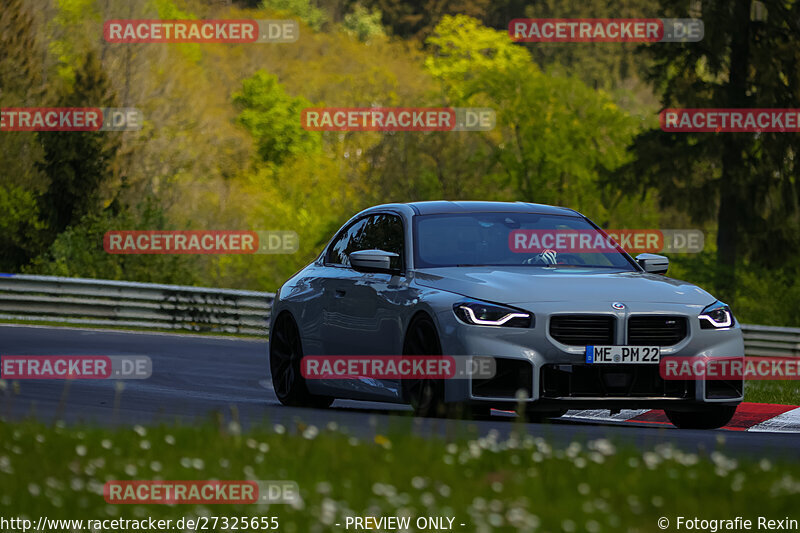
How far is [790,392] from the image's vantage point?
15.5m

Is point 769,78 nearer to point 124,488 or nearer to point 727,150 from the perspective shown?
point 727,150

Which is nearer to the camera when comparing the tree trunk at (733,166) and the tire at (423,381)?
the tire at (423,381)

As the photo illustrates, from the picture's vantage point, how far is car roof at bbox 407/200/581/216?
11742 millimetres

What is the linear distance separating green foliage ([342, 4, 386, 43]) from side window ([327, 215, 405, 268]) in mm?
83819

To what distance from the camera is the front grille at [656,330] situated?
1017cm

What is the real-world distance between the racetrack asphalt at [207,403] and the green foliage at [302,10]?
78524 millimetres

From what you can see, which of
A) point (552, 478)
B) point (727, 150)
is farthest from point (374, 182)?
point (552, 478)

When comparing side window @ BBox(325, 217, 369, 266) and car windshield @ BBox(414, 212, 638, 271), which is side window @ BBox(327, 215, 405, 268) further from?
car windshield @ BBox(414, 212, 638, 271)

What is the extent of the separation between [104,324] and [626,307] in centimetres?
1983

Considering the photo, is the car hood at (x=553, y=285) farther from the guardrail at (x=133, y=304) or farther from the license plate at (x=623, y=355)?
the guardrail at (x=133, y=304)

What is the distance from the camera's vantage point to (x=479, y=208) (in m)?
11.8
